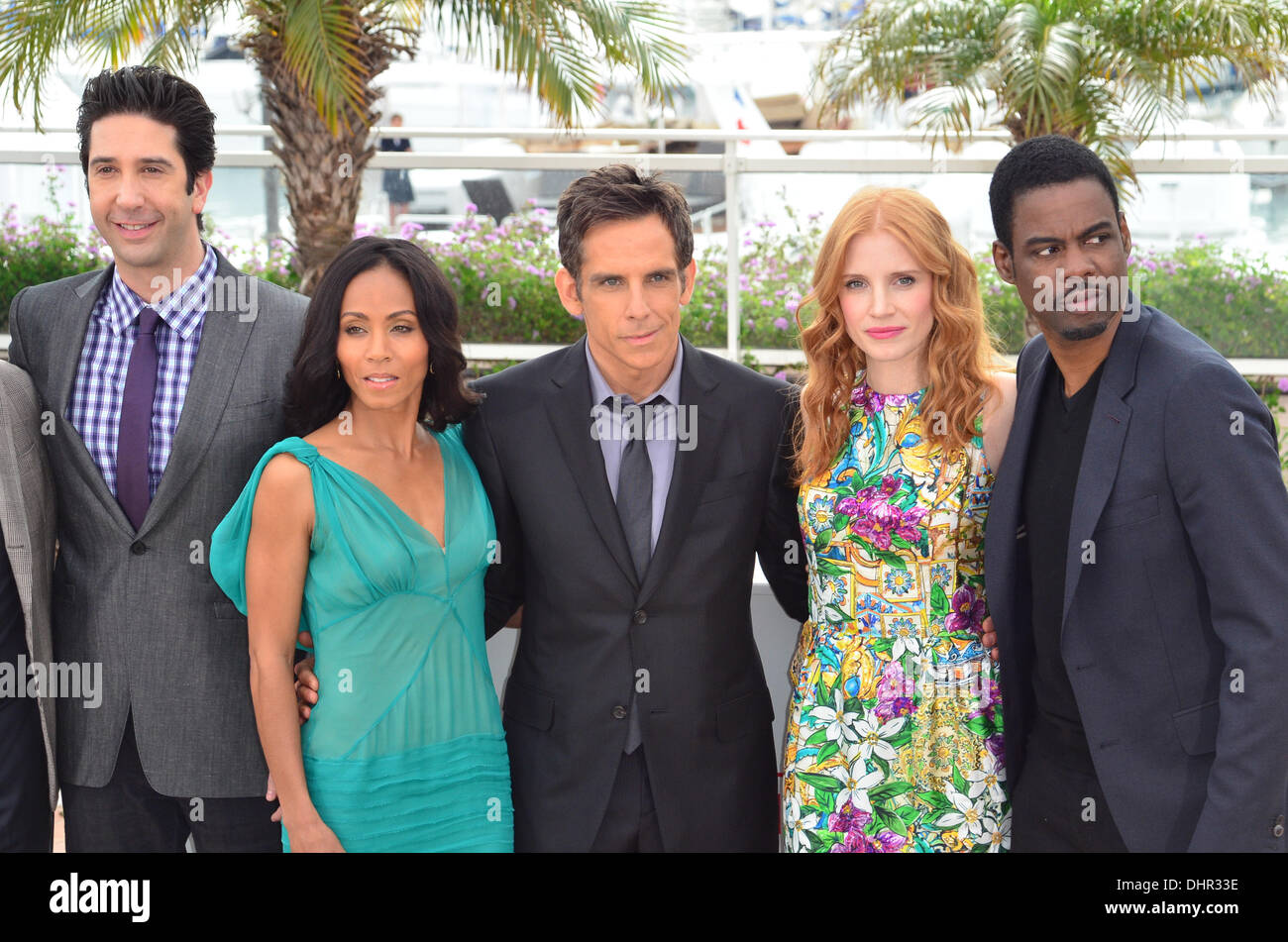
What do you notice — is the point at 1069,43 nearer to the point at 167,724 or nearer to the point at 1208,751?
the point at 1208,751

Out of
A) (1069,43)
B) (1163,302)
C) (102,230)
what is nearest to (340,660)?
(102,230)

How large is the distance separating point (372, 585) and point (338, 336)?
0.61 meters

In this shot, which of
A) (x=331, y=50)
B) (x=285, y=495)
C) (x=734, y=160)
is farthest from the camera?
(x=734, y=160)

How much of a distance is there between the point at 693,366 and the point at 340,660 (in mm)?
1135

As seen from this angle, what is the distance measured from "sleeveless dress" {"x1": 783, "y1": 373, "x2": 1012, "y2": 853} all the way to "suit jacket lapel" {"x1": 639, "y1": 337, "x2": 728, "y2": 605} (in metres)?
0.29

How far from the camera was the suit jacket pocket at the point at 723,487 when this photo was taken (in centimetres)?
311

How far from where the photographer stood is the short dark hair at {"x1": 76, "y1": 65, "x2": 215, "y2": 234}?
11.1 feet

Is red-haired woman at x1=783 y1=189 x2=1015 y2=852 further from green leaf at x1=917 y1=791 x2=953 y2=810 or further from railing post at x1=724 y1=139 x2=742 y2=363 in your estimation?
railing post at x1=724 y1=139 x2=742 y2=363

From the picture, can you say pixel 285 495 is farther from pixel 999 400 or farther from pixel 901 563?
pixel 999 400

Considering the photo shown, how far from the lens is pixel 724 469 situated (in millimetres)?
3158

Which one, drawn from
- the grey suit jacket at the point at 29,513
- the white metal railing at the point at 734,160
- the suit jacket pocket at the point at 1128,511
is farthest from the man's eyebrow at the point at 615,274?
the white metal railing at the point at 734,160

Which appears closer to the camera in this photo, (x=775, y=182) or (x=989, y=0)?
(x=989, y=0)

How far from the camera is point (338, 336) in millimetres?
3076

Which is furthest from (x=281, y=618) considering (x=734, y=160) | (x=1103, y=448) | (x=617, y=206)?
(x=734, y=160)
